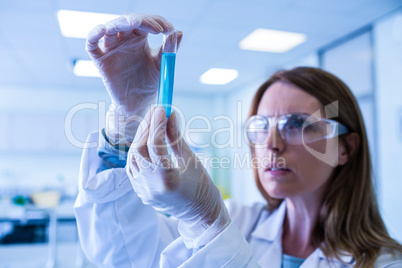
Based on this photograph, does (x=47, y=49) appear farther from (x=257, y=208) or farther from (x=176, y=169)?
(x=176, y=169)

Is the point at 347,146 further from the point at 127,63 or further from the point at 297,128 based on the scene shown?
the point at 127,63

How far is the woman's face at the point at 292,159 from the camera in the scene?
3.88 feet

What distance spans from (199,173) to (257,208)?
2.69 ft

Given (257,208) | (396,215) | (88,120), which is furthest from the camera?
(88,120)

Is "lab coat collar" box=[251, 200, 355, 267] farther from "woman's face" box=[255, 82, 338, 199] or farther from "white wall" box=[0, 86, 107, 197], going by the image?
"white wall" box=[0, 86, 107, 197]

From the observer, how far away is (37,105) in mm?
6324

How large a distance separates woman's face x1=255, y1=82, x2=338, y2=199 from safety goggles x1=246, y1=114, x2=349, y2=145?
2 cm

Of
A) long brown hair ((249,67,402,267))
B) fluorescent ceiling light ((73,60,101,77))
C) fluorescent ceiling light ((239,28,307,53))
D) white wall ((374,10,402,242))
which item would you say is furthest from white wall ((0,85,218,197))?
long brown hair ((249,67,402,267))

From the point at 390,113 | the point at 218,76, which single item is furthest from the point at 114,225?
the point at 218,76

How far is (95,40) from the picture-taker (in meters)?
0.78

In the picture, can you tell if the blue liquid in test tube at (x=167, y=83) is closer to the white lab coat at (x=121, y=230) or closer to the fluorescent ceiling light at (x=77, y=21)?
the white lab coat at (x=121, y=230)

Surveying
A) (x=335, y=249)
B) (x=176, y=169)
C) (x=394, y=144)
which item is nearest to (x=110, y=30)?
(x=176, y=169)

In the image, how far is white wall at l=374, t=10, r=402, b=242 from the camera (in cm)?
306

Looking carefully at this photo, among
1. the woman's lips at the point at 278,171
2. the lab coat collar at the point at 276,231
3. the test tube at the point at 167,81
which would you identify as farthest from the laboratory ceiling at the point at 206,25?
the test tube at the point at 167,81
